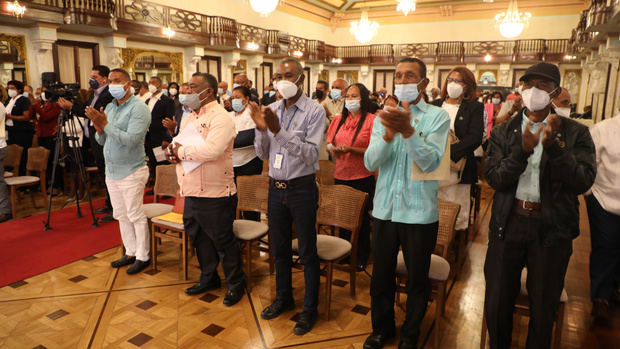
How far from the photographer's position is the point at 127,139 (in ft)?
10.4

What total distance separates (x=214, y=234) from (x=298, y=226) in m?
0.74

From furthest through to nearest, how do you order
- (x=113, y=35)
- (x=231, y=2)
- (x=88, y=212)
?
(x=231, y=2) → (x=113, y=35) → (x=88, y=212)

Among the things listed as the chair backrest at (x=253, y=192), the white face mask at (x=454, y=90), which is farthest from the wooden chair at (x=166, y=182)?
the white face mask at (x=454, y=90)

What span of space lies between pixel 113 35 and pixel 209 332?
444 inches

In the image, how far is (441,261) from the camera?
2.51 metres

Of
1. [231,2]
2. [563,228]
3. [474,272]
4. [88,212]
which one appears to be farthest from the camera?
[231,2]

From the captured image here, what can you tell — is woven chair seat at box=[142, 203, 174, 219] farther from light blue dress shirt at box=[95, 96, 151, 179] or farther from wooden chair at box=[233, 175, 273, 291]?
wooden chair at box=[233, 175, 273, 291]

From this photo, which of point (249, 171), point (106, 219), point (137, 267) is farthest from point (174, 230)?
point (106, 219)

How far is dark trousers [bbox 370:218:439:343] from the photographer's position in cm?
210

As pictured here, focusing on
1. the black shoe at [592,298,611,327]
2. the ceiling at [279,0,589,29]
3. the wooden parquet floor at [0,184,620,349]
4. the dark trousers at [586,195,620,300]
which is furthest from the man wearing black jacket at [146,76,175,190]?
the ceiling at [279,0,589,29]

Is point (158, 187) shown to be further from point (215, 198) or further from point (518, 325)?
point (518, 325)

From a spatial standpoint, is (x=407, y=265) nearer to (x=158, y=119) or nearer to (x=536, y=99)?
(x=536, y=99)

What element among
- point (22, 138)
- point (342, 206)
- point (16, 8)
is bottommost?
point (342, 206)

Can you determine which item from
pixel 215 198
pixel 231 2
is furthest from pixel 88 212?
pixel 231 2
